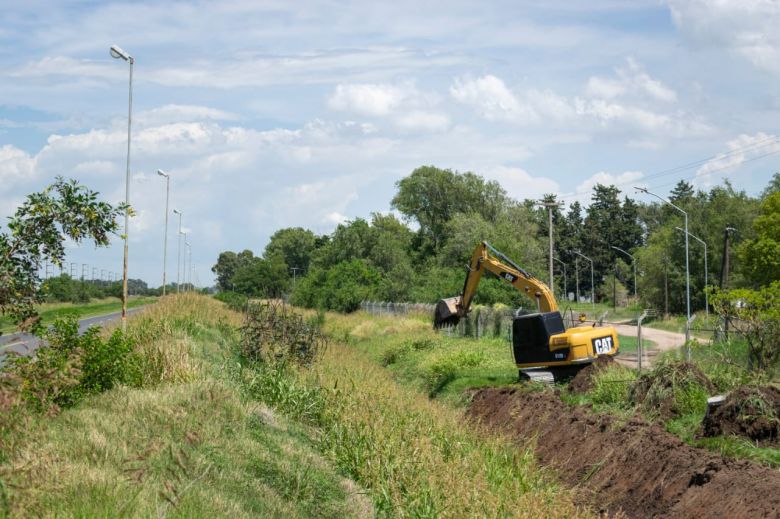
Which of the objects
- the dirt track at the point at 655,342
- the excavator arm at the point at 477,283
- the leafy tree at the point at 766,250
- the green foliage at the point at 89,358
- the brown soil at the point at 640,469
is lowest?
the brown soil at the point at 640,469

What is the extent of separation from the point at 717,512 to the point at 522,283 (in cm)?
1439

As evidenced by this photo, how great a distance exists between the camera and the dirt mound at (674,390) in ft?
56.0

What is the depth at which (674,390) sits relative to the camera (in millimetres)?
17359

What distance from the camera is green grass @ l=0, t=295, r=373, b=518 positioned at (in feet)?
23.3

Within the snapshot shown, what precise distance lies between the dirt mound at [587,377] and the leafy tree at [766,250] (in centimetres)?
3838

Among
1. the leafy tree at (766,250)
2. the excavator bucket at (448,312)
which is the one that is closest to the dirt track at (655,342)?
the excavator bucket at (448,312)

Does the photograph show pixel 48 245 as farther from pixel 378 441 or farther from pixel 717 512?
pixel 717 512

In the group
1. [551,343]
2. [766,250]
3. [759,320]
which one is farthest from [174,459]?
[766,250]

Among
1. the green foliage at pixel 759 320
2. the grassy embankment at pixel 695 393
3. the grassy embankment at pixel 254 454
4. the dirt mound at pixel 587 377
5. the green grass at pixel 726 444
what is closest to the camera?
the grassy embankment at pixel 254 454

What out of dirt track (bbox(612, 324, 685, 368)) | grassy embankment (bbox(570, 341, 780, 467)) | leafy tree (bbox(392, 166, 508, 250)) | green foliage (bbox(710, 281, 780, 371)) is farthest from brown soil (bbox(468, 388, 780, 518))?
leafy tree (bbox(392, 166, 508, 250))

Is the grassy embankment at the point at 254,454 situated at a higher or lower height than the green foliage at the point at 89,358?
lower

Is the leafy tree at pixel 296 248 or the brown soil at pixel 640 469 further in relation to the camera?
the leafy tree at pixel 296 248

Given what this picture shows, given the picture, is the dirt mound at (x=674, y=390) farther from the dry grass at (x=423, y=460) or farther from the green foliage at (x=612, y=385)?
the dry grass at (x=423, y=460)

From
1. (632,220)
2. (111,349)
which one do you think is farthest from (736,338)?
(632,220)
